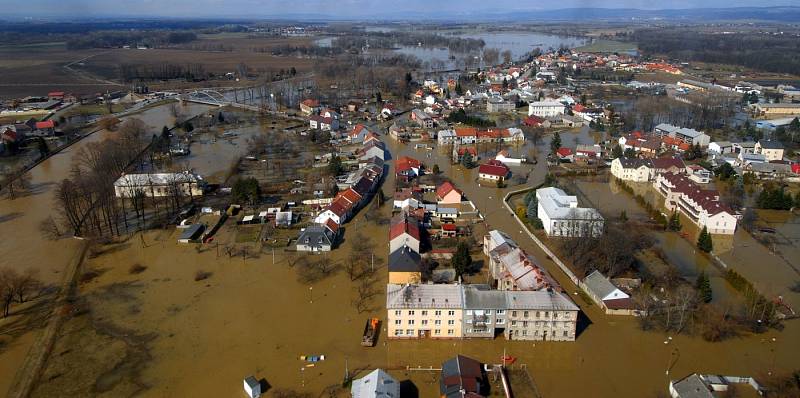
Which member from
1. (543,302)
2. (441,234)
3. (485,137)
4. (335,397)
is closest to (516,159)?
(485,137)

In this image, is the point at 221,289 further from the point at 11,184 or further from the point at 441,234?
the point at 11,184

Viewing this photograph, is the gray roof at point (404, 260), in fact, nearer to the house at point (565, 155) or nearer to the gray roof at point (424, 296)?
the gray roof at point (424, 296)

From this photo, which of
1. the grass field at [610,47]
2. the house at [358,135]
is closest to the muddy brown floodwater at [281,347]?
the house at [358,135]

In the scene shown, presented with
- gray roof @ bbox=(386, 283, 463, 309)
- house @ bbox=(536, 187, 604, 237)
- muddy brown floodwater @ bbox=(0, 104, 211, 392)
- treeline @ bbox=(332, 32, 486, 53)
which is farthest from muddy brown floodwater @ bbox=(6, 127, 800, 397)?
treeline @ bbox=(332, 32, 486, 53)

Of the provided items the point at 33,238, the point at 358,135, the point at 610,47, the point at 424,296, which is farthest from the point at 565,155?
the point at 610,47

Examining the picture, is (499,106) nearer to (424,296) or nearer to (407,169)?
(407,169)

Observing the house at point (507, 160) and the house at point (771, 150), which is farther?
the house at point (507, 160)

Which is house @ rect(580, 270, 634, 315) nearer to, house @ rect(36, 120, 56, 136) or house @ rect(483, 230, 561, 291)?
house @ rect(483, 230, 561, 291)
